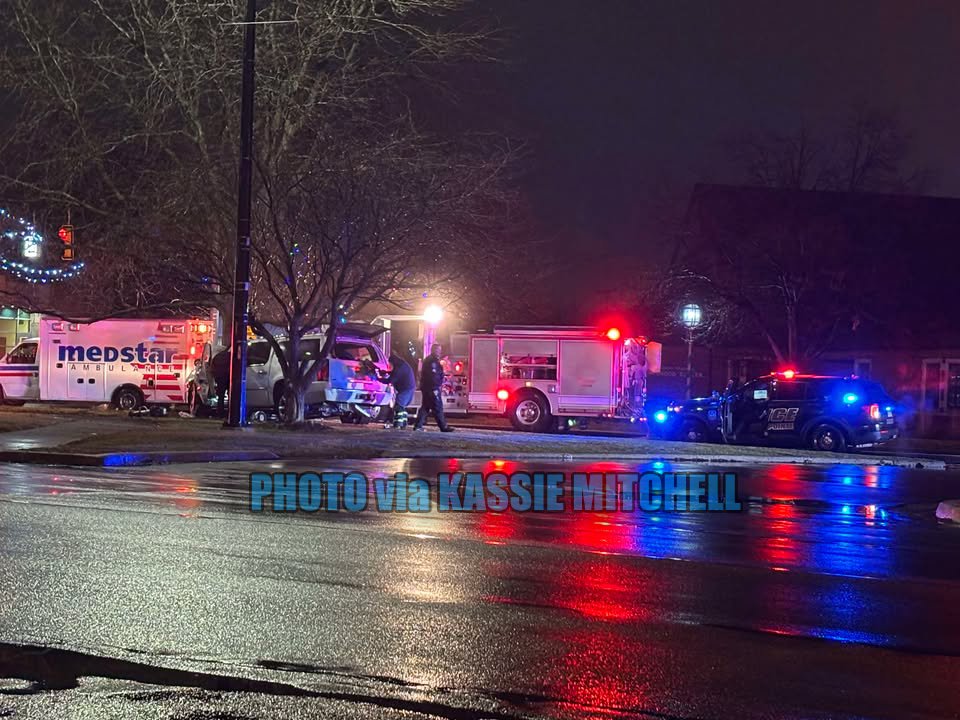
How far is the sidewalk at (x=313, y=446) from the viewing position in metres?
15.7

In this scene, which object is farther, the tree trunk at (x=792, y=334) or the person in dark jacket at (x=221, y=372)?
the tree trunk at (x=792, y=334)

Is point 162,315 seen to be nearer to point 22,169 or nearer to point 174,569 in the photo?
point 22,169

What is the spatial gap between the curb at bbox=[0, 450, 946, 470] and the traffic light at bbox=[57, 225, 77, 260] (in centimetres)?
1139

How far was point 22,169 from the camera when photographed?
24141mm

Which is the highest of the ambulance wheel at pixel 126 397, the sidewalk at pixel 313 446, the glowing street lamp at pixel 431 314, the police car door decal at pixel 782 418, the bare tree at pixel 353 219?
the bare tree at pixel 353 219

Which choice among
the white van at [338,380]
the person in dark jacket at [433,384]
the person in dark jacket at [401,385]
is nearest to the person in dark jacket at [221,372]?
the white van at [338,380]

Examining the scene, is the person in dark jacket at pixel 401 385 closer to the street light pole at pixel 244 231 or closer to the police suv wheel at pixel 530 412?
the police suv wheel at pixel 530 412

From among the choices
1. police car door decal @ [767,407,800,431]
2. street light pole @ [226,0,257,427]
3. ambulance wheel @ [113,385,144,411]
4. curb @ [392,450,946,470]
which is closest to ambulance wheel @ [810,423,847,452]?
police car door decal @ [767,407,800,431]

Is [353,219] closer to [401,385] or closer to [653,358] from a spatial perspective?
[401,385]

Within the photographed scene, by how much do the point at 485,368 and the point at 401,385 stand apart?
2.48 metres

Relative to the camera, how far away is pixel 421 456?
17.7m

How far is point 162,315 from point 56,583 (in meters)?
23.5

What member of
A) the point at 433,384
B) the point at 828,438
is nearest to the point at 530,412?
the point at 433,384

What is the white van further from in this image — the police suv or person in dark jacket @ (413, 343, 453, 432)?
the police suv
